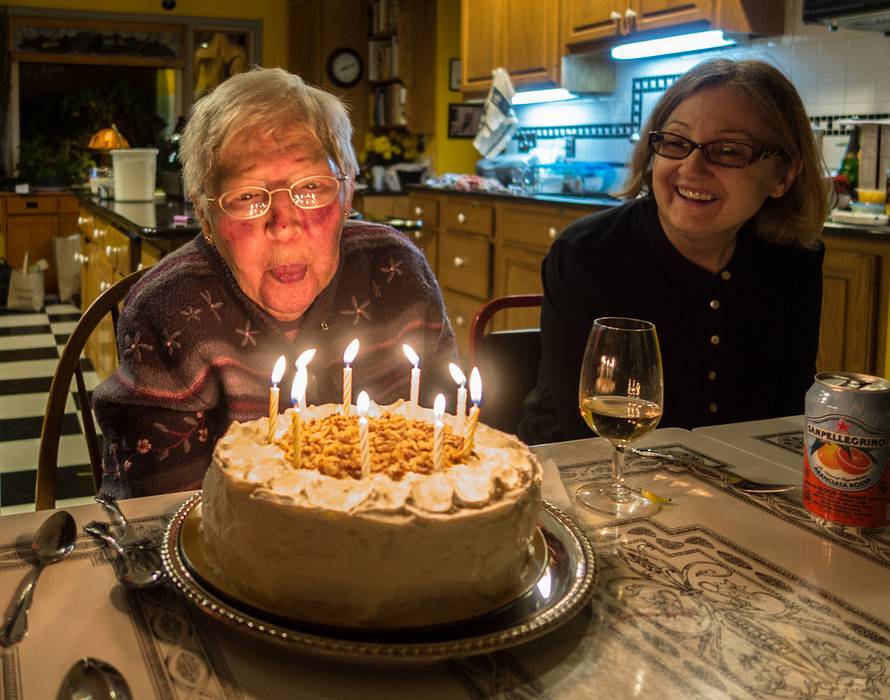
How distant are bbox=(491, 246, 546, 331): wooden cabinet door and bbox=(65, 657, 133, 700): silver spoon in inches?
149

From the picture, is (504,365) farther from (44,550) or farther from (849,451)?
(44,550)

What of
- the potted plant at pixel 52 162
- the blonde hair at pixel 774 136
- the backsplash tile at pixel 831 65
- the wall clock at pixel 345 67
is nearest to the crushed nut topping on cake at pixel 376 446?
the blonde hair at pixel 774 136

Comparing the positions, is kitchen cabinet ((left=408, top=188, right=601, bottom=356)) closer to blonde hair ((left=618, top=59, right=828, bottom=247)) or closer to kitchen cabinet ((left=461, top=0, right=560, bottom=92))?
kitchen cabinet ((left=461, top=0, right=560, bottom=92))

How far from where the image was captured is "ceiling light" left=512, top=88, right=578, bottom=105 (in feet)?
17.2

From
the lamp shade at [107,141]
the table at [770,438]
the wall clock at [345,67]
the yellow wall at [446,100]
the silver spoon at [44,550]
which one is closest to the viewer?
the silver spoon at [44,550]

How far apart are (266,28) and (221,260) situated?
7.28m

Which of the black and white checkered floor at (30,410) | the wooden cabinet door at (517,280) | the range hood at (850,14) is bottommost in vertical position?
the black and white checkered floor at (30,410)

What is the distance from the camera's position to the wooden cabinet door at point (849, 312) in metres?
2.72

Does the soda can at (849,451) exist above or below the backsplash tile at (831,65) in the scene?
below

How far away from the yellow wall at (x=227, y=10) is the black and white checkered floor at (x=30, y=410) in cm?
270

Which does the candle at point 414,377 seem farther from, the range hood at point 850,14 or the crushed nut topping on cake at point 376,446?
the range hood at point 850,14

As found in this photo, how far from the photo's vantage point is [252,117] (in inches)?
51.7

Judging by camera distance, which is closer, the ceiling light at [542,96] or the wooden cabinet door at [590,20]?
the wooden cabinet door at [590,20]

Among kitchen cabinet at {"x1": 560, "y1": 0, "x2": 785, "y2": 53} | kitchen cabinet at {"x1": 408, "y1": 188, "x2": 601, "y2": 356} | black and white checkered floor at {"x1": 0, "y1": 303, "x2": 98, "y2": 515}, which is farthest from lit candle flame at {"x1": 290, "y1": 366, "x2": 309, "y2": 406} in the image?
kitchen cabinet at {"x1": 560, "y1": 0, "x2": 785, "y2": 53}
